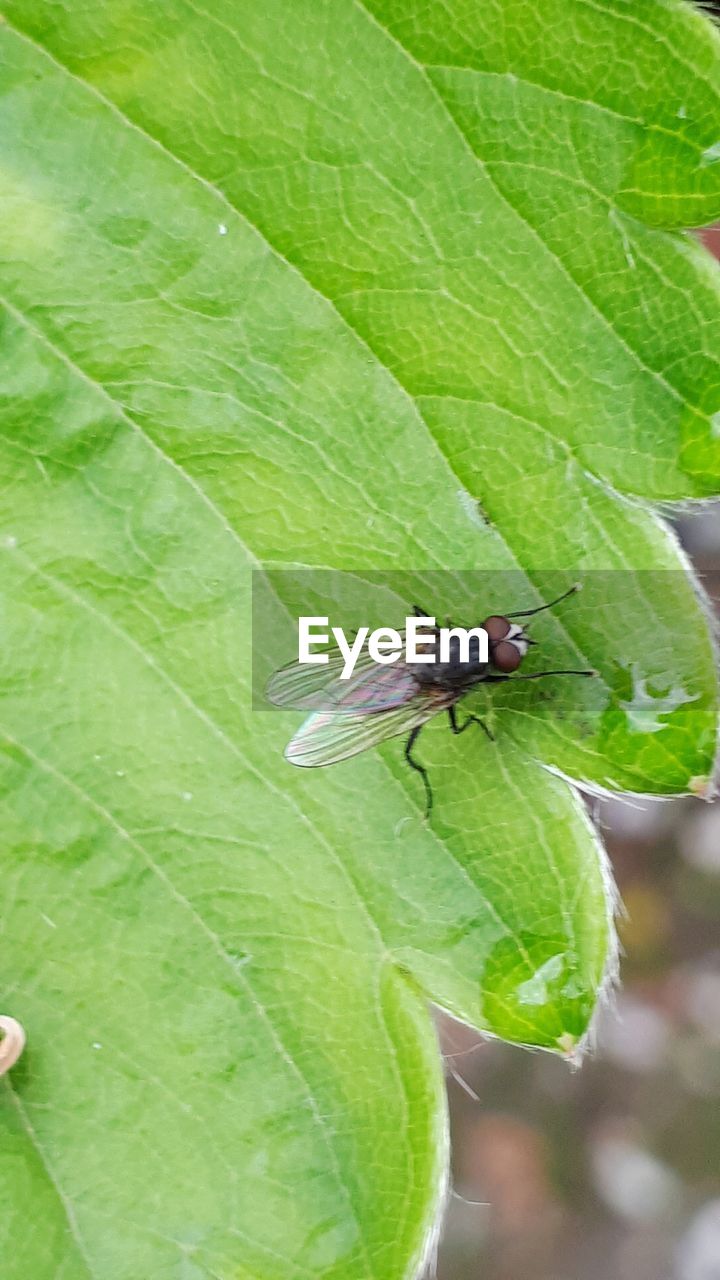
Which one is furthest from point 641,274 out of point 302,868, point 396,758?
point 302,868

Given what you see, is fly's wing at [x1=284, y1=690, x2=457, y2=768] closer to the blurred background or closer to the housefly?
the housefly

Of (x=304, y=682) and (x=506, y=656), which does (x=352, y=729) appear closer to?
(x=304, y=682)

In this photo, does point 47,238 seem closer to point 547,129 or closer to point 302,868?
point 547,129

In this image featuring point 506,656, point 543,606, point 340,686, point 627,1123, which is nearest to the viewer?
point 543,606

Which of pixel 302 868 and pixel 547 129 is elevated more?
pixel 547 129

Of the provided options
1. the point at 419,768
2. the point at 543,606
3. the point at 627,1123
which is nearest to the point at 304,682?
the point at 419,768

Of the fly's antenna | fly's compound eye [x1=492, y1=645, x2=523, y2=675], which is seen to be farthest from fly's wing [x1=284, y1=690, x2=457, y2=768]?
the fly's antenna

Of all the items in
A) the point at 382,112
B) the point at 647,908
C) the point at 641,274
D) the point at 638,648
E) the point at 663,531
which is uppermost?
the point at 382,112
